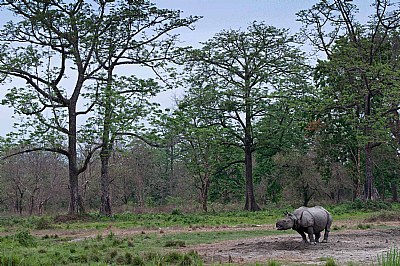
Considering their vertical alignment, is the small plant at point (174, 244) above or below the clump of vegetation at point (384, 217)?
below

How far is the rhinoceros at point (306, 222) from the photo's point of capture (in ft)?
45.4

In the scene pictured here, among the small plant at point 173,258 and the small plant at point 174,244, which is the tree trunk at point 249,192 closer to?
the small plant at point 174,244

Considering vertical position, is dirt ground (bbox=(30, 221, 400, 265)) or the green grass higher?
the green grass

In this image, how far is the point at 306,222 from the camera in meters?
14.0

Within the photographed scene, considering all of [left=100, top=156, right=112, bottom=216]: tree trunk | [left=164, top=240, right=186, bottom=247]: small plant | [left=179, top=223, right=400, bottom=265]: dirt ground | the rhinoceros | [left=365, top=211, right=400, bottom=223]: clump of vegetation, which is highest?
[left=100, top=156, right=112, bottom=216]: tree trunk

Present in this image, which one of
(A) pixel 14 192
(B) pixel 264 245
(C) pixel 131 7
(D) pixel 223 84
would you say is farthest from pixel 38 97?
(A) pixel 14 192

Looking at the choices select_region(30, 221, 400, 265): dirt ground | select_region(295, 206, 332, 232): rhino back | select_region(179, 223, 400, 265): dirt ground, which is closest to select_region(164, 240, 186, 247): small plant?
select_region(30, 221, 400, 265): dirt ground

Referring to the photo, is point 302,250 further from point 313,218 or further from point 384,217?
point 384,217

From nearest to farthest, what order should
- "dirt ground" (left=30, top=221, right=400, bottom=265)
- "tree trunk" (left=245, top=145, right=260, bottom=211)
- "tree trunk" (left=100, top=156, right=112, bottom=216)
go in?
"dirt ground" (left=30, top=221, right=400, bottom=265) < "tree trunk" (left=100, top=156, right=112, bottom=216) < "tree trunk" (left=245, top=145, right=260, bottom=211)

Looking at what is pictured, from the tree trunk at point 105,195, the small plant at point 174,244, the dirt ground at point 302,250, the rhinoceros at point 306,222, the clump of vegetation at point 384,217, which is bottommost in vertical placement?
the dirt ground at point 302,250

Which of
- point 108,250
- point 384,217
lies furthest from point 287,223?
point 384,217

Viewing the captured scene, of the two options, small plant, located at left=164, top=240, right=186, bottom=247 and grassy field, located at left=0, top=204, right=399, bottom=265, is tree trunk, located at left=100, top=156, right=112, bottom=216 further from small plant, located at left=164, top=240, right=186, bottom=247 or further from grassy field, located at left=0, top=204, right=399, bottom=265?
small plant, located at left=164, top=240, right=186, bottom=247

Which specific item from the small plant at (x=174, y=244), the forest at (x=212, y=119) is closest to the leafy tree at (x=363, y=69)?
the forest at (x=212, y=119)

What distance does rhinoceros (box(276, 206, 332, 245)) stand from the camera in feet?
45.4
